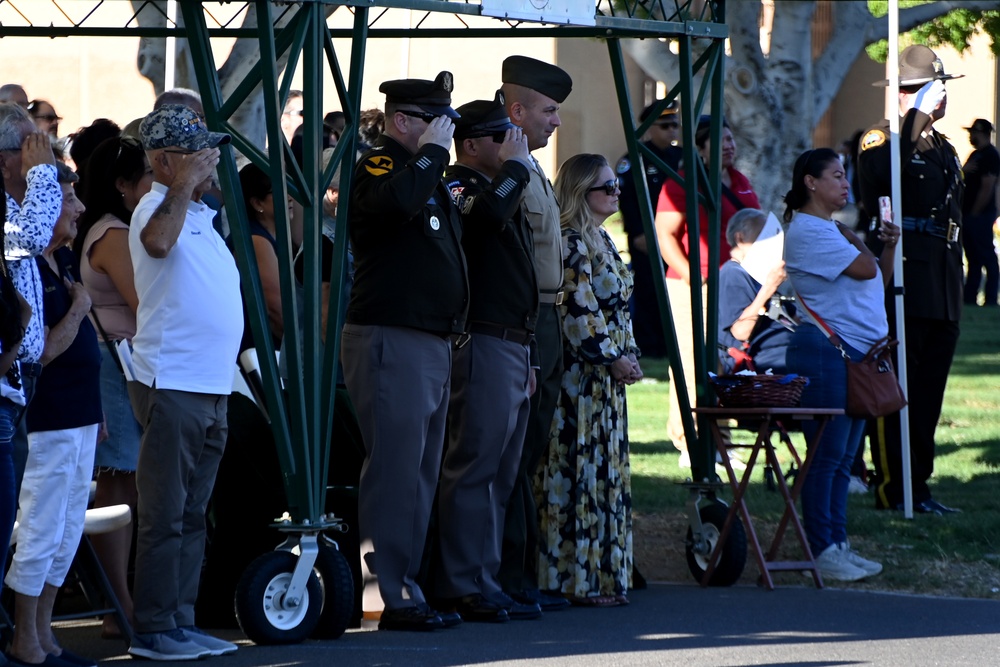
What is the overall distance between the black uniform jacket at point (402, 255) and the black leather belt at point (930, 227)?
3930mm

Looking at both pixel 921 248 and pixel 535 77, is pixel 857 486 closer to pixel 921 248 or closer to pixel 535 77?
pixel 921 248

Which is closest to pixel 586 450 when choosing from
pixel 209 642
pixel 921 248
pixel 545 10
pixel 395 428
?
pixel 395 428

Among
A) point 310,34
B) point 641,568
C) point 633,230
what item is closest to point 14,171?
point 310,34

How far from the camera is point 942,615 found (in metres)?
7.26

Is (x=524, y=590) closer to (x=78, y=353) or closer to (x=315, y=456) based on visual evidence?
(x=315, y=456)

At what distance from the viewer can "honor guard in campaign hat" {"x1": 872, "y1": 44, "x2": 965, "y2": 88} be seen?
975 centimetres

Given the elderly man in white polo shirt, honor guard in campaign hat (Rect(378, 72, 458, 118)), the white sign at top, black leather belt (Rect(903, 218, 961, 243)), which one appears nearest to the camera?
the elderly man in white polo shirt

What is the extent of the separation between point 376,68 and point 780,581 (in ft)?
69.6

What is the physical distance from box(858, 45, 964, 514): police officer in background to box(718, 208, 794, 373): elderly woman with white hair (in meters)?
0.68

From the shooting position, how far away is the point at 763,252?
31.6ft

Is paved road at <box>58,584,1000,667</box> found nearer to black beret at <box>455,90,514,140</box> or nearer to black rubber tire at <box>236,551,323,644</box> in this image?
black rubber tire at <box>236,551,323,644</box>

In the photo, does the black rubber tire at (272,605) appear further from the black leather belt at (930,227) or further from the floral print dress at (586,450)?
the black leather belt at (930,227)

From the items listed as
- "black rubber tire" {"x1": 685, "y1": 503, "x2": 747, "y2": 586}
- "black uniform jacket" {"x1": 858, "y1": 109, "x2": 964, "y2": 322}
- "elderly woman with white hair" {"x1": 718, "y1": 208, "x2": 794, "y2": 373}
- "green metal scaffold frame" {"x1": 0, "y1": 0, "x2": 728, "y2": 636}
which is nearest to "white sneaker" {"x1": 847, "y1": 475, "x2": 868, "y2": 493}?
"black uniform jacket" {"x1": 858, "y1": 109, "x2": 964, "y2": 322}

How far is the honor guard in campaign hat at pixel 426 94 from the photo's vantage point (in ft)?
21.7
